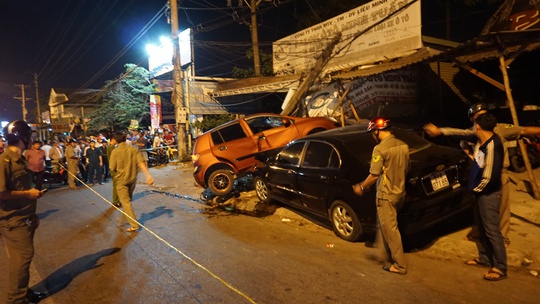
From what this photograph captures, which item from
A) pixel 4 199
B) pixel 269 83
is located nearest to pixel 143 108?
pixel 269 83

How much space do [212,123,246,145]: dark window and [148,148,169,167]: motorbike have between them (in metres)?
9.19

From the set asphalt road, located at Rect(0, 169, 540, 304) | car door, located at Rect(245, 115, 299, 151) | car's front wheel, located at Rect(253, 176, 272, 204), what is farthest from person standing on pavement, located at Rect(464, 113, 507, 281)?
car door, located at Rect(245, 115, 299, 151)

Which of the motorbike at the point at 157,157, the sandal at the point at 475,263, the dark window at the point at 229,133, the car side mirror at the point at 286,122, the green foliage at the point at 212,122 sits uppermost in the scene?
the green foliage at the point at 212,122

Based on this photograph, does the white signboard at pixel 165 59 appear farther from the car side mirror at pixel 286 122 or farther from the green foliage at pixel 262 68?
the car side mirror at pixel 286 122

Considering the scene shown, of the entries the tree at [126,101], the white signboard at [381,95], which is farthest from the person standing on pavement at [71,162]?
the tree at [126,101]

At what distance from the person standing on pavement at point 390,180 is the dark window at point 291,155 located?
2.44 metres

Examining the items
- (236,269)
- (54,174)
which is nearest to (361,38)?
(236,269)

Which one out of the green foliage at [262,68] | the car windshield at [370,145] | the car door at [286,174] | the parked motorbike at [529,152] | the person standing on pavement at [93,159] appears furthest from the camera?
the green foliage at [262,68]

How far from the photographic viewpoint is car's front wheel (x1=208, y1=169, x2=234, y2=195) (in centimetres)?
861

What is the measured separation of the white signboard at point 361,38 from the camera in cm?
1070

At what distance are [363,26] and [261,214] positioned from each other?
8253 millimetres

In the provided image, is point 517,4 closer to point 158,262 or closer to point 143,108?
point 158,262

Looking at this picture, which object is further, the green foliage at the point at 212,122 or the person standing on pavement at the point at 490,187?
the green foliage at the point at 212,122

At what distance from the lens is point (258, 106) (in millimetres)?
19766
